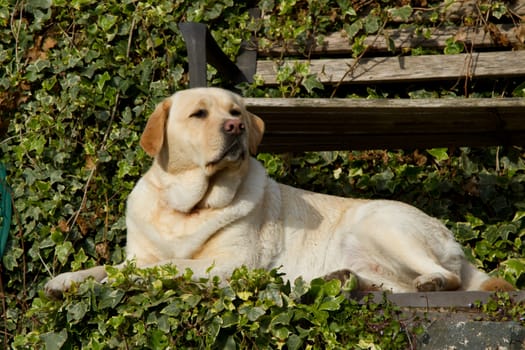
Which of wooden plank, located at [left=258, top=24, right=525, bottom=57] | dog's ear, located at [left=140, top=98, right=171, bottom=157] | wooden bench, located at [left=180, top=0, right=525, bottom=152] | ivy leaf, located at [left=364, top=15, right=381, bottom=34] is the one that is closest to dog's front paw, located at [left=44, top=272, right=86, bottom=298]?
dog's ear, located at [left=140, top=98, right=171, bottom=157]

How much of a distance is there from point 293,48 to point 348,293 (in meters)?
2.89

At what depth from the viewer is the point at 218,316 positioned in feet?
12.2

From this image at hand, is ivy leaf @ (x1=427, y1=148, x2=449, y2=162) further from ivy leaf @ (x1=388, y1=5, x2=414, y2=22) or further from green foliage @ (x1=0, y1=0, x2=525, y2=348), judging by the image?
ivy leaf @ (x1=388, y1=5, x2=414, y2=22)

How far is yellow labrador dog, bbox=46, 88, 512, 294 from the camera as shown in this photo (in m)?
4.64

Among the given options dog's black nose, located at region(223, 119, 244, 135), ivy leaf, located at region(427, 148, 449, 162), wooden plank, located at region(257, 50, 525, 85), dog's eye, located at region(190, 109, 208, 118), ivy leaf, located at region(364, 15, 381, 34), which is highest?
ivy leaf, located at region(364, 15, 381, 34)

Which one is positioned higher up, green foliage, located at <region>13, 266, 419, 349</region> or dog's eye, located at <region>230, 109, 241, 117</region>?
dog's eye, located at <region>230, 109, 241, 117</region>

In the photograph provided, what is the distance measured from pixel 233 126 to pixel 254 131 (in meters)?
0.31

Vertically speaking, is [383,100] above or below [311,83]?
above

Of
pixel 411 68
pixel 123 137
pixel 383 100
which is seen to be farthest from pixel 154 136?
pixel 411 68

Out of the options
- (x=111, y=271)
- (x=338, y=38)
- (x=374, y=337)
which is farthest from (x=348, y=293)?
(x=338, y=38)

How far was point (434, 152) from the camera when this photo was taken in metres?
6.20

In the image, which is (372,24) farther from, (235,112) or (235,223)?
(235,223)

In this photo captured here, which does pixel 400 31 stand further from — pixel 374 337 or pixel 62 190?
pixel 374 337

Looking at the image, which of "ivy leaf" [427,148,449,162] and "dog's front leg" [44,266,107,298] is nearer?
"dog's front leg" [44,266,107,298]
